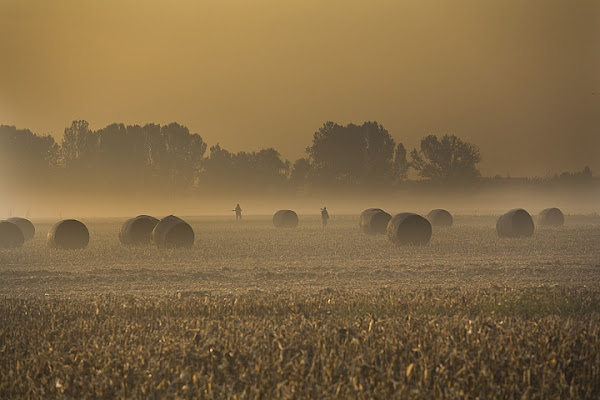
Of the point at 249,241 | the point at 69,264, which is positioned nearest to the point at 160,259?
the point at 69,264

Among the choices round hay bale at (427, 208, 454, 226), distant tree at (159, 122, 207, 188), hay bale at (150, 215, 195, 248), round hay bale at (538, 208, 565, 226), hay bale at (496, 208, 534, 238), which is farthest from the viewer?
distant tree at (159, 122, 207, 188)

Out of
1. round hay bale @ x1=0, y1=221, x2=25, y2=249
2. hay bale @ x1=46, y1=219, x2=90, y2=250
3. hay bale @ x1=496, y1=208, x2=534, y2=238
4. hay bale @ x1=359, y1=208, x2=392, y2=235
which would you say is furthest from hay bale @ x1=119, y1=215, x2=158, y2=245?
hay bale @ x1=496, y1=208, x2=534, y2=238

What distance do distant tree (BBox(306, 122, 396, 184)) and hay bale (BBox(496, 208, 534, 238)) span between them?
244 feet

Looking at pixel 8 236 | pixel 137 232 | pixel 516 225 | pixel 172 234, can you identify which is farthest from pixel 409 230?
pixel 8 236

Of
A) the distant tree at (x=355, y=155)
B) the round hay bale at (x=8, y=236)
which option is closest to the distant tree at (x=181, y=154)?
the distant tree at (x=355, y=155)

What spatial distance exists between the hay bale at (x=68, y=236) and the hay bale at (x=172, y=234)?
3278 mm

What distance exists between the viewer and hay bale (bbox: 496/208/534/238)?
116 feet

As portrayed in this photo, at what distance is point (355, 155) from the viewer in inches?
4345

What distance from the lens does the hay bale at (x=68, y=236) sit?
1153 inches

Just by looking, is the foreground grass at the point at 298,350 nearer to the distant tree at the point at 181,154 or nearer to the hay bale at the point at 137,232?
the hay bale at the point at 137,232

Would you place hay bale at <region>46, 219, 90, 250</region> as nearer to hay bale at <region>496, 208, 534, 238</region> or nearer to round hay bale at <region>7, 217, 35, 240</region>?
round hay bale at <region>7, 217, 35, 240</region>

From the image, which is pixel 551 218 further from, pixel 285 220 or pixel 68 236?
pixel 68 236

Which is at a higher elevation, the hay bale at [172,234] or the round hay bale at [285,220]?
the round hay bale at [285,220]

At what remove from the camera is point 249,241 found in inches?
1336
